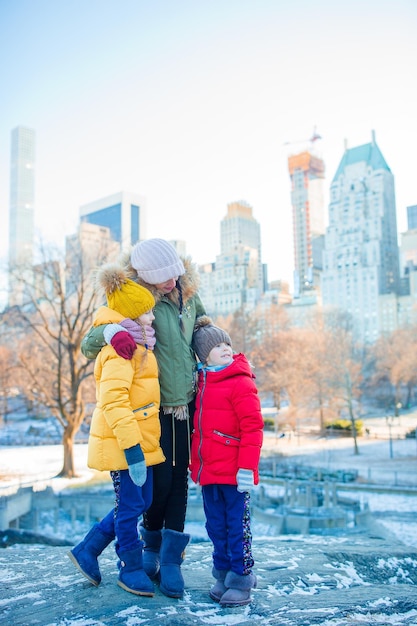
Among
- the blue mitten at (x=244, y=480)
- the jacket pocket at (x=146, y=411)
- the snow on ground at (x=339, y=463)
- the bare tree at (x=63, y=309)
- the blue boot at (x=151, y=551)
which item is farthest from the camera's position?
the bare tree at (x=63, y=309)

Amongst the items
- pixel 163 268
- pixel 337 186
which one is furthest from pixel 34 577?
pixel 337 186

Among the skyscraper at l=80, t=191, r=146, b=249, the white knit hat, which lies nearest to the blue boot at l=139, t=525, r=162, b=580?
the white knit hat

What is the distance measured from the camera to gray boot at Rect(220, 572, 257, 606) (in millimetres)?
2867

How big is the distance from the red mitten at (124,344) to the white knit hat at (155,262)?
0.48 meters

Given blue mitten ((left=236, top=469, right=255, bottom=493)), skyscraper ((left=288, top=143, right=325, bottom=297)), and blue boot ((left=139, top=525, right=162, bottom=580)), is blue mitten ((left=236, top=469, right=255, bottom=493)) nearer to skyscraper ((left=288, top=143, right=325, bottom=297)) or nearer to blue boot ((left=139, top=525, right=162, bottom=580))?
blue boot ((left=139, top=525, right=162, bottom=580))

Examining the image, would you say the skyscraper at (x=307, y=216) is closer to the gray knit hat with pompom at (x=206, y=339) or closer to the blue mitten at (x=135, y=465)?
the gray knit hat with pompom at (x=206, y=339)

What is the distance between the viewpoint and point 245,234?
165375 millimetres

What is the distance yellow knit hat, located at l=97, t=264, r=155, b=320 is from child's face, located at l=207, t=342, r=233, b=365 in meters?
0.46

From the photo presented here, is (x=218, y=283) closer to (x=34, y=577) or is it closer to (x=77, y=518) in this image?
(x=77, y=518)

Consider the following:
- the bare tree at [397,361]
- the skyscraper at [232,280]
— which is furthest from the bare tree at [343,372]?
the skyscraper at [232,280]

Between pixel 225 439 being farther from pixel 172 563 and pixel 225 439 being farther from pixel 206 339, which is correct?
pixel 172 563

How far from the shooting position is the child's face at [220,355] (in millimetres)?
3186

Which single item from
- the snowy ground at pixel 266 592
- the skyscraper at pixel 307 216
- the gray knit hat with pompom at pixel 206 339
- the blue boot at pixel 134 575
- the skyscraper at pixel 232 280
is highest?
the skyscraper at pixel 307 216

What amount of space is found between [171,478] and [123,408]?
23.1 inches
